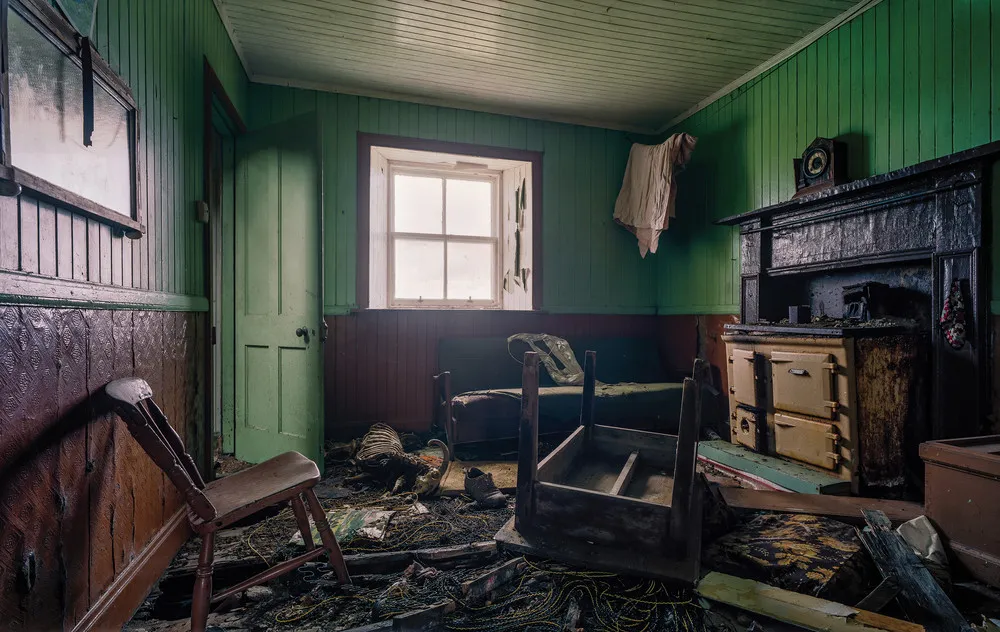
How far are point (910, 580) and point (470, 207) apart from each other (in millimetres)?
4483

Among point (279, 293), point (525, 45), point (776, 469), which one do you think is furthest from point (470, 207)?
point (776, 469)

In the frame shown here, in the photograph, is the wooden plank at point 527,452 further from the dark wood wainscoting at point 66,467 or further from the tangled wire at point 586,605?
the dark wood wainscoting at point 66,467

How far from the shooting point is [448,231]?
507cm

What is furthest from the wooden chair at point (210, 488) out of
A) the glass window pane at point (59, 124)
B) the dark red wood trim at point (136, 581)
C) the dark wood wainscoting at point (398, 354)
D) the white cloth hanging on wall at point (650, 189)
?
the white cloth hanging on wall at point (650, 189)

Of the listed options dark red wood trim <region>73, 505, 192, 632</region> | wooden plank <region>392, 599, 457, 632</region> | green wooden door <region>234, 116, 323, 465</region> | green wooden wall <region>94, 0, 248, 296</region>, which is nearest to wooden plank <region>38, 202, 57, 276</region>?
green wooden wall <region>94, 0, 248, 296</region>

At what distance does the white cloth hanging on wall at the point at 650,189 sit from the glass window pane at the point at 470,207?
56.3 inches

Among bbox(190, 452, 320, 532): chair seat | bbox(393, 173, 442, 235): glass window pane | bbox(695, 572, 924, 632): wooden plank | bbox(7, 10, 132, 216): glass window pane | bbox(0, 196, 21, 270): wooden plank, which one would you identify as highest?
bbox(393, 173, 442, 235): glass window pane

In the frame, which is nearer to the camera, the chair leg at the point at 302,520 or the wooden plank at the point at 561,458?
the chair leg at the point at 302,520

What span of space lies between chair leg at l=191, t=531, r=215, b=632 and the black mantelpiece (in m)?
3.74

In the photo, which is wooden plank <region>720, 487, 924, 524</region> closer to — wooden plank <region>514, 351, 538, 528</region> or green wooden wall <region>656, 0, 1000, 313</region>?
wooden plank <region>514, 351, 538, 528</region>

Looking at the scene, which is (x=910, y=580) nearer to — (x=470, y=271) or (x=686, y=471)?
(x=686, y=471)

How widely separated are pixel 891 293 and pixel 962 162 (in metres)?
0.89

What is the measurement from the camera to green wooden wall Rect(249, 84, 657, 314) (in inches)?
176

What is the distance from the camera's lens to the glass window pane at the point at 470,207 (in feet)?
16.8
